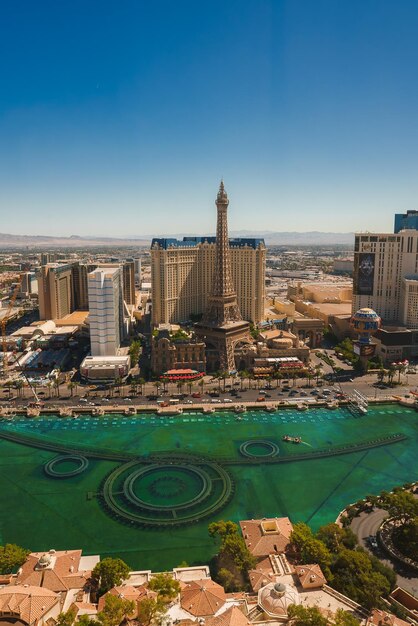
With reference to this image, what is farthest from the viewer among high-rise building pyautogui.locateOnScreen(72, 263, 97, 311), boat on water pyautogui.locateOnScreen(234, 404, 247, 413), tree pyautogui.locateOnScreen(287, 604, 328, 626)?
high-rise building pyautogui.locateOnScreen(72, 263, 97, 311)

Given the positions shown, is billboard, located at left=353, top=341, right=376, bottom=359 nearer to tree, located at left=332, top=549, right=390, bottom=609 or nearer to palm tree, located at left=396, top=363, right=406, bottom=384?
palm tree, located at left=396, top=363, right=406, bottom=384

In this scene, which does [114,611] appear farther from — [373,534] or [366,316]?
[366,316]

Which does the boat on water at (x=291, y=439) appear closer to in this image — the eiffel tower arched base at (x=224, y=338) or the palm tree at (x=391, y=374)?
the eiffel tower arched base at (x=224, y=338)

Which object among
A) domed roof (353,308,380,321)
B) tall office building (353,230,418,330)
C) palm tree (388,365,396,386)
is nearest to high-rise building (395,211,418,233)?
tall office building (353,230,418,330)

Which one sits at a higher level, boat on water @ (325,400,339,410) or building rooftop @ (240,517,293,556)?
building rooftop @ (240,517,293,556)

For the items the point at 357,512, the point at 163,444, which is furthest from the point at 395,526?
the point at 163,444

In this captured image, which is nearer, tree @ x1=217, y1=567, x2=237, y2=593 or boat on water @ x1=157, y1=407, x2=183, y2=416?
tree @ x1=217, y1=567, x2=237, y2=593
